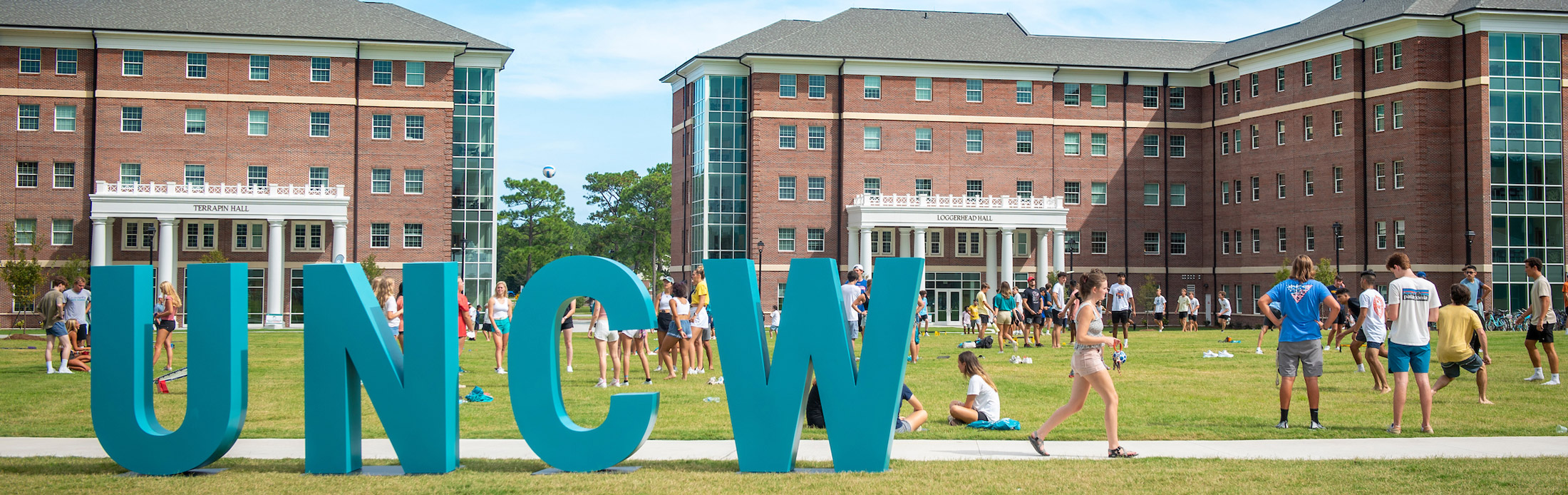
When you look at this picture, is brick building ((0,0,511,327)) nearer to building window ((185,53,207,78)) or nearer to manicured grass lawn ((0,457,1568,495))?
building window ((185,53,207,78))

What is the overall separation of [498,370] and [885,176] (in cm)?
4091

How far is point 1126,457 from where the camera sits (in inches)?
389

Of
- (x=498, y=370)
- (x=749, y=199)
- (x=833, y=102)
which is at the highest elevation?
(x=833, y=102)

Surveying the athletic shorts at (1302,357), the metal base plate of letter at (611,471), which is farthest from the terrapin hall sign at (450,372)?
the athletic shorts at (1302,357)

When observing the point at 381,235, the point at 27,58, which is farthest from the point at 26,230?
the point at 381,235

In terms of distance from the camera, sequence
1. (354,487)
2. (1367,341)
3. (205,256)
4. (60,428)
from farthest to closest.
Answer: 1. (205,256)
2. (1367,341)
3. (60,428)
4. (354,487)

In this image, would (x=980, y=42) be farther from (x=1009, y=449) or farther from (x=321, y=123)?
(x=1009, y=449)

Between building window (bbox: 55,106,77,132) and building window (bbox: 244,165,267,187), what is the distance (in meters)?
7.38

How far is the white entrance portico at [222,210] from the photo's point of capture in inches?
1971

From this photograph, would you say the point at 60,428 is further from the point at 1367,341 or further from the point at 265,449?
the point at 1367,341

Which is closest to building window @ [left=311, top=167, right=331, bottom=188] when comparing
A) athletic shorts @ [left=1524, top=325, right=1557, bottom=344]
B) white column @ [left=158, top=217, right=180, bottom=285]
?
white column @ [left=158, top=217, right=180, bottom=285]

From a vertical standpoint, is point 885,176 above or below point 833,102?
below

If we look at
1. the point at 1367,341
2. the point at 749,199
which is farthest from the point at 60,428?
the point at 749,199

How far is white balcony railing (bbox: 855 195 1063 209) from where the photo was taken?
56.8m
